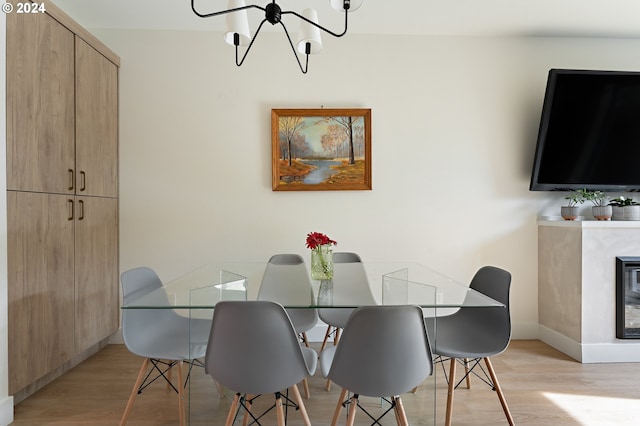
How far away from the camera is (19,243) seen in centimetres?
219

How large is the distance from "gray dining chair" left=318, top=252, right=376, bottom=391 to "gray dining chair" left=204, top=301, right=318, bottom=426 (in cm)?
29

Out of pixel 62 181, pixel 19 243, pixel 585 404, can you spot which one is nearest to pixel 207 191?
pixel 62 181

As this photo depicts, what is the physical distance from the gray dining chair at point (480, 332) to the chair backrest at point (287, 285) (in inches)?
26.0

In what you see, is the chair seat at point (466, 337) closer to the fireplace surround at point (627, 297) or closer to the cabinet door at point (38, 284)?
the fireplace surround at point (627, 297)

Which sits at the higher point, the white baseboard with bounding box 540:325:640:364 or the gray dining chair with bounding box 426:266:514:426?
the gray dining chair with bounding box 426:266:514:426

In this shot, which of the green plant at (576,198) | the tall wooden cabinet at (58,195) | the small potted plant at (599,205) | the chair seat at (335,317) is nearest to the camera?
the tall wooden cabinet at (58,195)

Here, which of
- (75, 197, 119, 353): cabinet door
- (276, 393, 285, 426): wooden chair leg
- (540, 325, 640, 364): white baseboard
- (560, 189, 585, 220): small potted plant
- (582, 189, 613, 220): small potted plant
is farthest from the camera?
(560, 189, 585, 220): small potted plant

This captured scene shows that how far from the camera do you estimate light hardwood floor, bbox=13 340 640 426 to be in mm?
2158

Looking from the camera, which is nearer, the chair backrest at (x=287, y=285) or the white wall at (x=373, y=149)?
the chair backrest at (x=287, y=285)

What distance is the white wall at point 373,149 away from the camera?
336cm

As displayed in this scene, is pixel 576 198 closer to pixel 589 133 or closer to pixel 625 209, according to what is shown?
pixel 625 209

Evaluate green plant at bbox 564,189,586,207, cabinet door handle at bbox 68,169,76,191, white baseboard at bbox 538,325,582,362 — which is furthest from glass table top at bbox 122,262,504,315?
green plant at bbox 564,189,586,207

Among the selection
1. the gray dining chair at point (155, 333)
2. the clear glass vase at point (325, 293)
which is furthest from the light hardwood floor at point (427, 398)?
the clear glass vase at point (325, 293)

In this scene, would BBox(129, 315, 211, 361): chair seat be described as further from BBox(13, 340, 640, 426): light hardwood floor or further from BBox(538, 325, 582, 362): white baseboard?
BBox(538, 325, 582, 362): white baseboard
